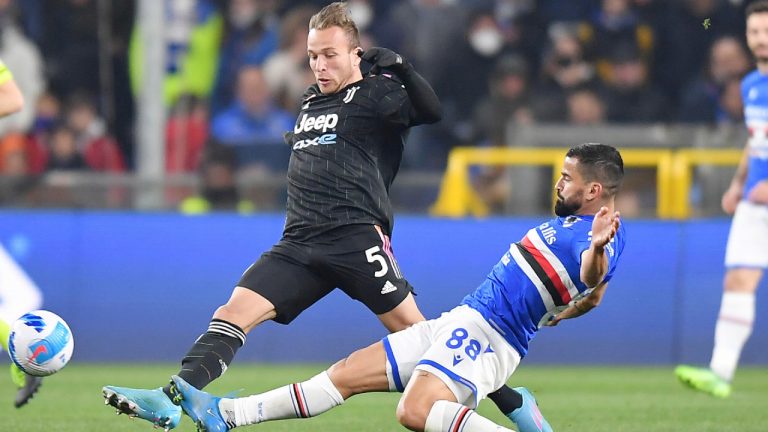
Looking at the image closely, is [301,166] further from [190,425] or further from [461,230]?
[461,230]

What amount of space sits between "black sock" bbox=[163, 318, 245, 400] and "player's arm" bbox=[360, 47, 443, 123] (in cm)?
139

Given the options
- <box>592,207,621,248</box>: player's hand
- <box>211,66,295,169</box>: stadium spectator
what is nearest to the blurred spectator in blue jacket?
<box>211,66,295,169</box>: stadium spectator

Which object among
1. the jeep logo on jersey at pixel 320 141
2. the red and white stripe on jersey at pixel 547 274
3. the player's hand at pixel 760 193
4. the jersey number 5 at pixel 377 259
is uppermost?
the jeep logo on jersey at pixel 320 141

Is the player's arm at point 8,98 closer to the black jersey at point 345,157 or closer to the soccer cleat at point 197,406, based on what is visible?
the black jersey at point 345,157

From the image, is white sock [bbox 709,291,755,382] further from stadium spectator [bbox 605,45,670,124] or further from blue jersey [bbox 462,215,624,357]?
stadium spectator [bbox 605,45,670,124]

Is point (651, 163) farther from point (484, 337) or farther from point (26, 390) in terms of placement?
point (484, 337)

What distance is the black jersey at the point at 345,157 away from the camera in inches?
261

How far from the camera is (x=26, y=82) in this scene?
43.9 feet

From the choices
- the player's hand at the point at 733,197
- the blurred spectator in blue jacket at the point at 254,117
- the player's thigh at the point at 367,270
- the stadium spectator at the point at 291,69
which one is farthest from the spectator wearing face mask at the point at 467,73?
the player's thigh at the point at 367,270

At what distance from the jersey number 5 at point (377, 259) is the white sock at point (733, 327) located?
3.26 meters

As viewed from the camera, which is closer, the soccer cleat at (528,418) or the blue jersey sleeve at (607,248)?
the blue jersey sleeve at (607,248)

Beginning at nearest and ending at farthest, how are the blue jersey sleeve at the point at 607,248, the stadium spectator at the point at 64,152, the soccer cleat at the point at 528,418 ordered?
the blue jersey sleeve at the point at 607,248 < the soccer cleat at the point at 528,418 < the stadium spectator at the point at 64,152

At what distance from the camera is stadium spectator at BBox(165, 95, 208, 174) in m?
13.2

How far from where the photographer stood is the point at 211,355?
6.14 metres
